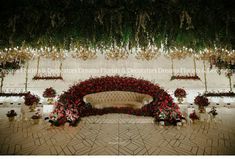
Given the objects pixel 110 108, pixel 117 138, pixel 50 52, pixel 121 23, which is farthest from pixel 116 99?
pixel 121 23

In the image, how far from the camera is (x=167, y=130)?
5.84m

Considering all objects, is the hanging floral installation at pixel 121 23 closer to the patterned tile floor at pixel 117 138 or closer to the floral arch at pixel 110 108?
the patterned tile floor at pixel 117 138

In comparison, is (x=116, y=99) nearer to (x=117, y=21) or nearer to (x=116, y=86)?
(x=116, y=86)

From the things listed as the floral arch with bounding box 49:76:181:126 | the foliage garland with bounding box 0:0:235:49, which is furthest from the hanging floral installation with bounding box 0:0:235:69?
the floral arch with bounding box 49:76:181:126

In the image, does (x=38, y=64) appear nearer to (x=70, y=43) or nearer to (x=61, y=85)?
(x=61, y=85)

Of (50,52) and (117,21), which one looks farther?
(50,52)

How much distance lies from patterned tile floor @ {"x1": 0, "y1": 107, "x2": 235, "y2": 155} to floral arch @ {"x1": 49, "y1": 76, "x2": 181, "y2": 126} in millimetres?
378

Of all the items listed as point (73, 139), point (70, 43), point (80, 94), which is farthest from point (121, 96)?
point (70, 43)

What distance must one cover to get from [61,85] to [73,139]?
425 inches

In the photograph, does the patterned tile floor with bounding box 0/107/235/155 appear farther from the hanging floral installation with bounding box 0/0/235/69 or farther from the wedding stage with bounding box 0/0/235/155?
the hanging floral installation with bounding box 0/0/235/69

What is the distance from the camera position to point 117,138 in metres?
5.14

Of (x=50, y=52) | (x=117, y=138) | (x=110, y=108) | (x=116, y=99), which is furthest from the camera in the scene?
(x=116, y=99)

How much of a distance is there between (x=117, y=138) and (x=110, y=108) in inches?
115

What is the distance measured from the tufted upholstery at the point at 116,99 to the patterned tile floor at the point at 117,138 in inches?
47.9
